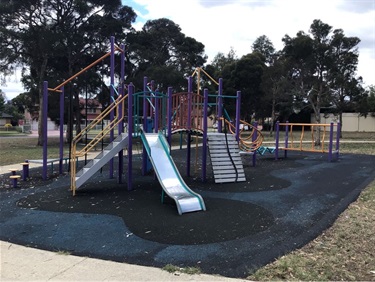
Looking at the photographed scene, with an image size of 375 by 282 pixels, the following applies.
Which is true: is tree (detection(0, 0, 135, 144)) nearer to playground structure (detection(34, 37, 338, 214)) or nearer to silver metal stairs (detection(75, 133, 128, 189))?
playground structure (detection(34, 37, 338, 214))

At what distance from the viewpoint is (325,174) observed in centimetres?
1088

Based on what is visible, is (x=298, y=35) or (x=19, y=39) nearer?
(x=19, y=39)

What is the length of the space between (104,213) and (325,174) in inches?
292

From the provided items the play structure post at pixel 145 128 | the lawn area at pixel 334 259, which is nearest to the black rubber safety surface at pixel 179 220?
the lawn area at pixel 334 259

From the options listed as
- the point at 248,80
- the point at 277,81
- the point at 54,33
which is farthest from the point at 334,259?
the point at 248,80

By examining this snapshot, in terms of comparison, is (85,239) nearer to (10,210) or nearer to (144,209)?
(144,209)

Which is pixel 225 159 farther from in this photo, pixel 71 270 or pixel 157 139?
pixel 71 270

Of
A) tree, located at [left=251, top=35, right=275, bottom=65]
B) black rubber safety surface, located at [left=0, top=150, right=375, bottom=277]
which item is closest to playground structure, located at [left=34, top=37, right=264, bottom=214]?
black rubber safety surface, located at [left=0, top=150, right=375, bottom=277]

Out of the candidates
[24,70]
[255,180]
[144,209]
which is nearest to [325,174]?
[255,180]

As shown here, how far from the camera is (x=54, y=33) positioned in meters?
21.9

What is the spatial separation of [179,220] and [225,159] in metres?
4.29

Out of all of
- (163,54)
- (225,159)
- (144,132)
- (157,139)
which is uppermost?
(163,54)

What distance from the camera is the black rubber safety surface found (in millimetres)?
4324

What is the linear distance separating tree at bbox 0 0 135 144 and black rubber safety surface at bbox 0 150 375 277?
15.6m
